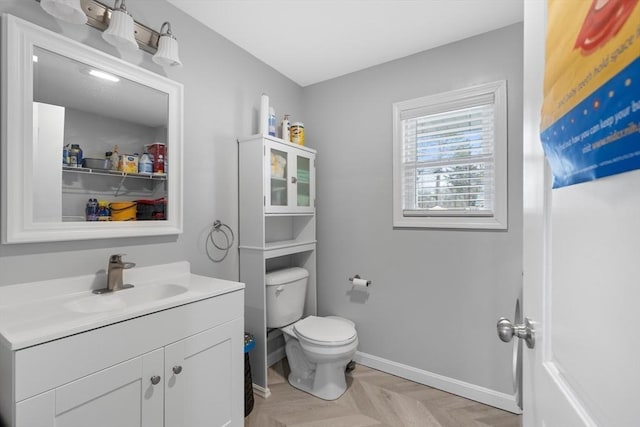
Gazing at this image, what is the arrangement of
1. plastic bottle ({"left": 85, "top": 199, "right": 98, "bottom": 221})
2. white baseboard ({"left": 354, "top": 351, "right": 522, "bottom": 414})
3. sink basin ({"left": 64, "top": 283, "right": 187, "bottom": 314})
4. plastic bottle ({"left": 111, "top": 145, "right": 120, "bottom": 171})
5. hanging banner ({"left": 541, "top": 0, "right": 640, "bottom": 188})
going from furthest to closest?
white baseboard ({"left": 354, "top": 351, "right": 522, "bottom": 414}), plastic bottle ({"left": 111, "top": 145, "right": 120, "bottom": 171}), plastic bottle ({"left": 85, "top": 199, "right": 98, "bottom": 221}), sink basin ({"left": 64, "top": 283, "right": 187, "bottom": 314}), hanging banner ({"left": 541, "top": 0, "right": 640, "bottom": 188})

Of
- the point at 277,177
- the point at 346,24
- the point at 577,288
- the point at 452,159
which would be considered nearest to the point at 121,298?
the point at 277,177

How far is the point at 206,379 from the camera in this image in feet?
4.55

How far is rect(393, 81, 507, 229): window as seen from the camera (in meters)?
1.96

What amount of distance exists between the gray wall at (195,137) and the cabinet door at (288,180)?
262mm

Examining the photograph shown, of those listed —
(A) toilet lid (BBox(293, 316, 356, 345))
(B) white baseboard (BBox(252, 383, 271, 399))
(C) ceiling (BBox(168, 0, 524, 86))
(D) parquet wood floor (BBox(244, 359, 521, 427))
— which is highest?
(C) ceiling (BBox(168, 0, 524, 86))

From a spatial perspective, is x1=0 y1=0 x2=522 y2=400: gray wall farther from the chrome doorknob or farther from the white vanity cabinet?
the chrome doorknob

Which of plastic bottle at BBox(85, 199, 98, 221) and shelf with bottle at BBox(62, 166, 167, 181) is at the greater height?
shelf with bottle at BBox(62, 166, 167, 181)

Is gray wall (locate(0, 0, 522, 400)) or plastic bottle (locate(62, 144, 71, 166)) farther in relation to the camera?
gray wall (locate(0, 0, 522, 400))

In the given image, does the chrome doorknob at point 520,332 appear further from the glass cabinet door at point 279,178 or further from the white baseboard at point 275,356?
the white baseboard at point 275,356

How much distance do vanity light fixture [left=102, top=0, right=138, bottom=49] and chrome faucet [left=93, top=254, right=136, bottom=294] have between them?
3.38 ft

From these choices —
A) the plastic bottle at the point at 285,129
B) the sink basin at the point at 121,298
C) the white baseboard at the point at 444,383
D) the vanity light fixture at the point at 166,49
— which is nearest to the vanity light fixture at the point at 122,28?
the vanity light fixture at the point at 166,49

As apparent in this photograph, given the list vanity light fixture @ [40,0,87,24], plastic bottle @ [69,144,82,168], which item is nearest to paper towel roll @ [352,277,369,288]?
plastic bottle @ [69,144,82,168]

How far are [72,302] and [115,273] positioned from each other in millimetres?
197

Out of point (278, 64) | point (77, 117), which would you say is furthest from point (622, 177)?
point (278, 64)
